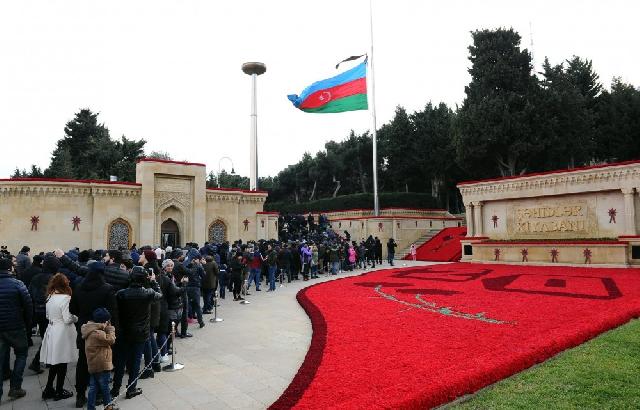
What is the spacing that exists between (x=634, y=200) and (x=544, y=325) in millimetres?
16498

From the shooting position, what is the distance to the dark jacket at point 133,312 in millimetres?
6152

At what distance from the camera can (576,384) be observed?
5.70 metres

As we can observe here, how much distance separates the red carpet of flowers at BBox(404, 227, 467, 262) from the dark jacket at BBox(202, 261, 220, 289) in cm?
2079

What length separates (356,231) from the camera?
35094 mm

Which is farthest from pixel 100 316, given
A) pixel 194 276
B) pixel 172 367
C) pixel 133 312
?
pixel 194 276

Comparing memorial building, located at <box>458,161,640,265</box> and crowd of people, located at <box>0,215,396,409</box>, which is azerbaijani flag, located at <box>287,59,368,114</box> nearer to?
memorial building, located at <box>458,161,640,265</box>

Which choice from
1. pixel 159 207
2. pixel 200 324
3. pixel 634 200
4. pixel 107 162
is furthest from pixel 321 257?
pixel 107 162

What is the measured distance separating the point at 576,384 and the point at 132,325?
634 cm

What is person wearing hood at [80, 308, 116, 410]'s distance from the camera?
17.7 feet

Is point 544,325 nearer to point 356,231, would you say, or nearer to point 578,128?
point 356,231

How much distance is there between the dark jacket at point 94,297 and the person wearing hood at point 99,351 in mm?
430

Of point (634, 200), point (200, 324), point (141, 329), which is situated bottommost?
point (200, 324)

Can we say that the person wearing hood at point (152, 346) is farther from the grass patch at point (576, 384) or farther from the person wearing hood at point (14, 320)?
the grass patch at point (576, 384)

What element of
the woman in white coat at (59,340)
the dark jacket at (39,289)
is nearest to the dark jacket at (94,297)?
the woman in white coat at (59,340)
